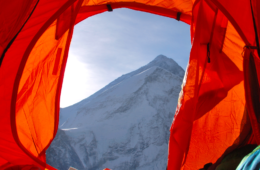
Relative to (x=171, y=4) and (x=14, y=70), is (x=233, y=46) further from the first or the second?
(x=14, y=70)

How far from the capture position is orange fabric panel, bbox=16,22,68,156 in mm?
1612

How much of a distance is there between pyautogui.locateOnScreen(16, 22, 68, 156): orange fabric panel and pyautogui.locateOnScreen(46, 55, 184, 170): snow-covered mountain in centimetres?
1393

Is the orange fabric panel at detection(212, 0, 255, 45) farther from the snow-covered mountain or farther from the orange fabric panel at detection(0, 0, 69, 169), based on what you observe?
the snow-covered mountain

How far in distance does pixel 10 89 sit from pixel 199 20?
1514mm

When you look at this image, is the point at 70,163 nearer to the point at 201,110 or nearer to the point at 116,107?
the point at 116,107

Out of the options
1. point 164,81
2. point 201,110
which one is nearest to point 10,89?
point 201,110

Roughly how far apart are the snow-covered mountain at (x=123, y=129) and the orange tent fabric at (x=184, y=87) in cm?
1402

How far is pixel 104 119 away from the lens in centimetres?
2603

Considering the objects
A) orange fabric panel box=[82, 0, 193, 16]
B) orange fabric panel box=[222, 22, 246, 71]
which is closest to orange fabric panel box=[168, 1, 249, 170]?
orange fabric panel box=[222, 22, 246, 71]

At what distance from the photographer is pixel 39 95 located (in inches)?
68.2

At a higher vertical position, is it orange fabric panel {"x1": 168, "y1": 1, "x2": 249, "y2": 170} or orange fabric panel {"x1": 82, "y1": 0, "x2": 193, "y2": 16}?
orange fabric panel {"x1": 82, "y1": 0, "x2": 193, "y2": 16}

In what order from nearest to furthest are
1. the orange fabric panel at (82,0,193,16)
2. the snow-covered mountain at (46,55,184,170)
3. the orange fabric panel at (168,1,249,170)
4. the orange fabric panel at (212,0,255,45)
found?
the orange fabric panel at (212,0,255,45), the orange fabric panel at (168,1,249,170), the orange fabric panel at (82,0,193,16), the snow-covered mountain at (46,55,184,170)

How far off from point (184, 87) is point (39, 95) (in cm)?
122

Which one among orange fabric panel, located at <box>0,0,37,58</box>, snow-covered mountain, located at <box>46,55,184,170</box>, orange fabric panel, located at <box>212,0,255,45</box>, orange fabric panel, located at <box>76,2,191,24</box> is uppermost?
orange fabric panel, located at <box>76,2,191,24</box>
